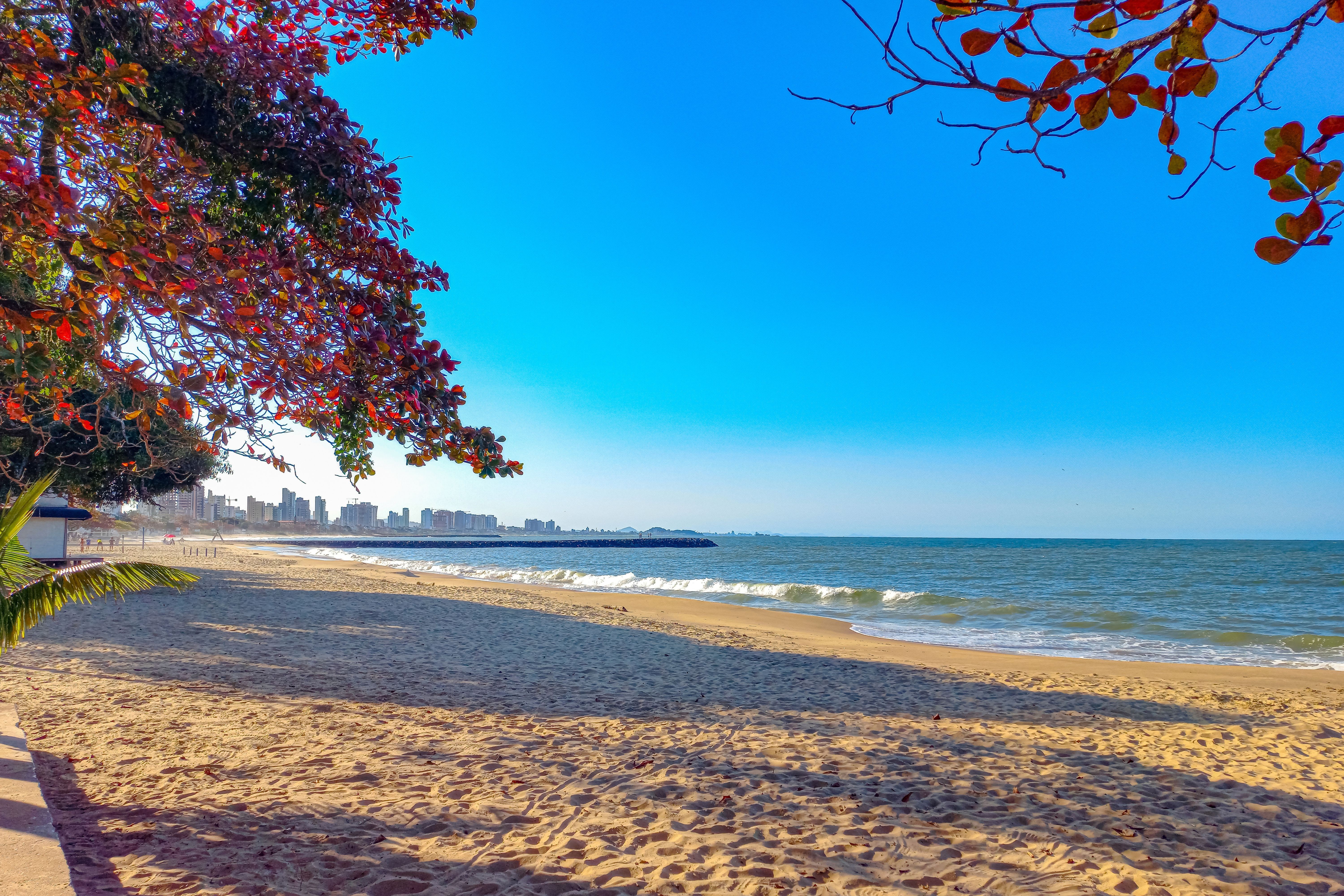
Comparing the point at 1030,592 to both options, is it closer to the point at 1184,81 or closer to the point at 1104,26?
the point at 1184,81

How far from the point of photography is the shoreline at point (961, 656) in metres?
12.7

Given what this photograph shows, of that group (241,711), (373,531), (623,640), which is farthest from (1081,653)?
(373,531)

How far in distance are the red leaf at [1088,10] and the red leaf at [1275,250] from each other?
22.0 inches

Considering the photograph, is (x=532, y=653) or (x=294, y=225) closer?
(x=294, y=225)

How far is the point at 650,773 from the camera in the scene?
5.82 m

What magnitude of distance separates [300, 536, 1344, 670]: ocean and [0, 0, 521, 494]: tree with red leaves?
15.7m

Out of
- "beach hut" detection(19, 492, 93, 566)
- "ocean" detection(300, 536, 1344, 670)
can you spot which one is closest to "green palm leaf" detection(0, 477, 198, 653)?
"ocean" detection(300, 536, 1344, 670)

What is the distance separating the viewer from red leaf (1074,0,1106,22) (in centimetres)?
132

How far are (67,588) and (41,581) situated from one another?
19cm

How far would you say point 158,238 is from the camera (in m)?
3.71

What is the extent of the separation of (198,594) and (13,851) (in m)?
18.4

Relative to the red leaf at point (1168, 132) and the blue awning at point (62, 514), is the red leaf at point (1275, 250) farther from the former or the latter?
the blue awning at point (62, 514)

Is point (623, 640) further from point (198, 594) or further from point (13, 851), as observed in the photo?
point (198, 594)

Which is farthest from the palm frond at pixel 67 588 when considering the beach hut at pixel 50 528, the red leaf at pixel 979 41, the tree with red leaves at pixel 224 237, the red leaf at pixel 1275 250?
the beach hut at pixel 50 528
